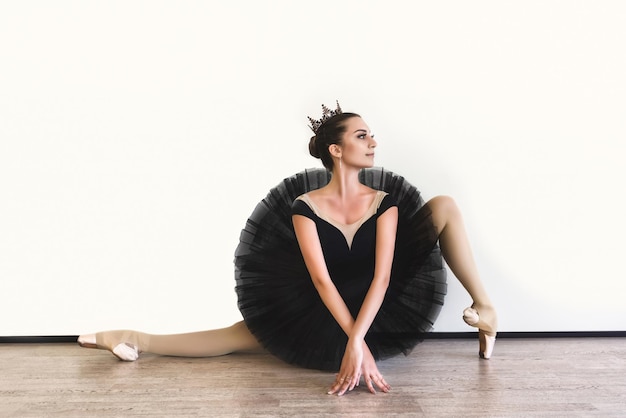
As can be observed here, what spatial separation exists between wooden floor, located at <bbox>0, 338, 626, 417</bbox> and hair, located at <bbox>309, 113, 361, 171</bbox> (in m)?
0.82

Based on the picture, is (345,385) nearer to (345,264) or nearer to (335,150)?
(345,264)

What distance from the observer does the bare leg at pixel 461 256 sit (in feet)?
8.05

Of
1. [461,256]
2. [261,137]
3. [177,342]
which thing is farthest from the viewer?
[261,137]

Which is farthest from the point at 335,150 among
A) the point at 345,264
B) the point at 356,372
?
the point at 356,372

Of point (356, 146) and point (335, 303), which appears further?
point (356, 146)

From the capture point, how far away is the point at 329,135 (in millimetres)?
2400

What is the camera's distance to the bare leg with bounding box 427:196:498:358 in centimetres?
246

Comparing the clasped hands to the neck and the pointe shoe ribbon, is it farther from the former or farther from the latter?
the pointe shoe ribbon

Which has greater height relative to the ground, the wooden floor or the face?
the face

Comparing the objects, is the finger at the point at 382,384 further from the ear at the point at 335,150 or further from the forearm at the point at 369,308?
the ear at the point at 335,150

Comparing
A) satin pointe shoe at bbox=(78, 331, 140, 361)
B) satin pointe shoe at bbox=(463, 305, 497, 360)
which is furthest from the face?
satin pointe shoe at bbox=(78, 331, 140, 361)

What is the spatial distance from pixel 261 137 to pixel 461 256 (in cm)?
109

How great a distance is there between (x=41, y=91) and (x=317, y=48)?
4.35 feet

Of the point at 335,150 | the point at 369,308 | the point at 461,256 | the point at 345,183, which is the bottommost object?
the point at 369,308
